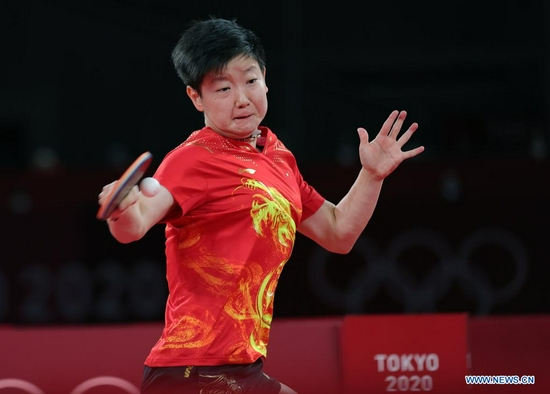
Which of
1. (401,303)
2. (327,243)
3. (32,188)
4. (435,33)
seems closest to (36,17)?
(32,188)

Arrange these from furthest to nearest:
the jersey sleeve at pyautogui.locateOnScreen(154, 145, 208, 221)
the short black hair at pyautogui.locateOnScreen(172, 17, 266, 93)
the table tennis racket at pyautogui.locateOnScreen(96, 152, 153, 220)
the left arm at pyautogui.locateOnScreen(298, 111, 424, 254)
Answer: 1. the left arm at pyautogui.locateOnScreen(298, 111, 424, 254)
2. the short black hair at pyautogui.locateOnScreen(172, 17, 266, 93)
3. the jersey sleeve at pyautogui.locateOnScreen(154, 145, 208, 221)
4. the table tennis racket at pyautogui.locateOnScreen(96, 152, 153, 220)

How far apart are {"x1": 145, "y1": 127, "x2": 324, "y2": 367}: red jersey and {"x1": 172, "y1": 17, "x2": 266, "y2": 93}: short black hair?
22cm

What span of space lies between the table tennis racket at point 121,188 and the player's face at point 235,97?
1.78ft

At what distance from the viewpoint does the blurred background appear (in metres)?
7.23

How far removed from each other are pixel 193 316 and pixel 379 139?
3.00 ft

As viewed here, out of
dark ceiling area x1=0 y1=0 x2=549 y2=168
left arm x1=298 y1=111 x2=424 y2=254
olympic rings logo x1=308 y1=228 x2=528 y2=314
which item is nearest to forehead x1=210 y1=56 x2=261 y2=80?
left arm x1=298 y1=111 x2=424 y2=254

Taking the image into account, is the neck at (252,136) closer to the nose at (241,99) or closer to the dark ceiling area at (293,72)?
the nose at (241,99)

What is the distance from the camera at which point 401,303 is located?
727 cm

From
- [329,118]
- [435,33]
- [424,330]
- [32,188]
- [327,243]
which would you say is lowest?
[424,330]

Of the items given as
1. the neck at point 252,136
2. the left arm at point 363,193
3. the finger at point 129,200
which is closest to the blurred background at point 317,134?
the left arm at point 363,193

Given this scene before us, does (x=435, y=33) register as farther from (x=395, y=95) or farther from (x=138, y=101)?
(x=138, y=101)

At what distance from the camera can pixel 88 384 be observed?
480 cm

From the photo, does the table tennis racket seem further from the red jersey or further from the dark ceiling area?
the dark ceiling area

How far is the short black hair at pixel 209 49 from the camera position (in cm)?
295
